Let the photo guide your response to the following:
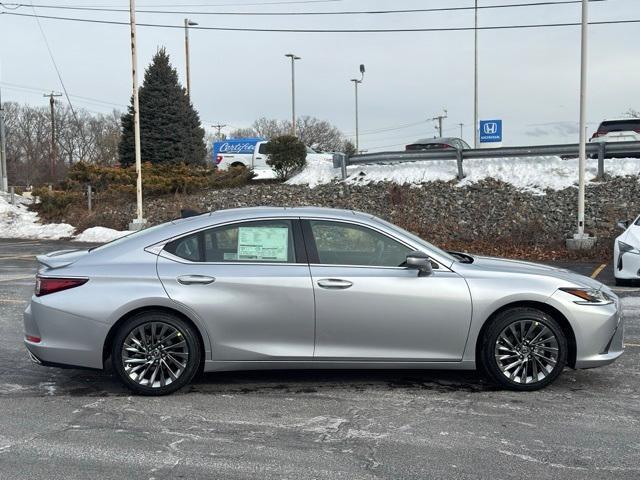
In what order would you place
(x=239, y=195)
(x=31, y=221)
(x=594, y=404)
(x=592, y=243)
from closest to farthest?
1. (x=594, y=404)
2. (x=592, y=243)
3. (x=239, y=195)
4. (x=31, y=221)

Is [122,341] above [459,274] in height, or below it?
below

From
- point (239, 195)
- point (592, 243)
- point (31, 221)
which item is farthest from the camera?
point (31, 221)

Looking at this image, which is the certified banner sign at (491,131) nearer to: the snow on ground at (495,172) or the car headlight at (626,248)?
the snow on ground at (495,172)

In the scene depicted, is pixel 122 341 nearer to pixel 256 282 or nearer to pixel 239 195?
pixel 256 282

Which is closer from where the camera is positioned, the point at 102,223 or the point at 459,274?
the point at 459,274

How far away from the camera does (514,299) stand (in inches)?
216

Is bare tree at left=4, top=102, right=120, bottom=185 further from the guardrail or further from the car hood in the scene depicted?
the car hood

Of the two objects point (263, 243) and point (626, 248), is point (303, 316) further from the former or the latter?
point (626, 248)

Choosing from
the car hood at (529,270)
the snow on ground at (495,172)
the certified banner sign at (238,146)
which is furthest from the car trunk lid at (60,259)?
the certified banner sign at (238,146)

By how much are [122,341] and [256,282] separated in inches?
45.5

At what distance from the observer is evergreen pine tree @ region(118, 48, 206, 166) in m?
34.9

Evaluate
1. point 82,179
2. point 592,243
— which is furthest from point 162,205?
point 592,243

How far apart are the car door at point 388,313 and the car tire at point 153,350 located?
1.04m

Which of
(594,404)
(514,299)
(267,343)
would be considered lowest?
(594,404)
